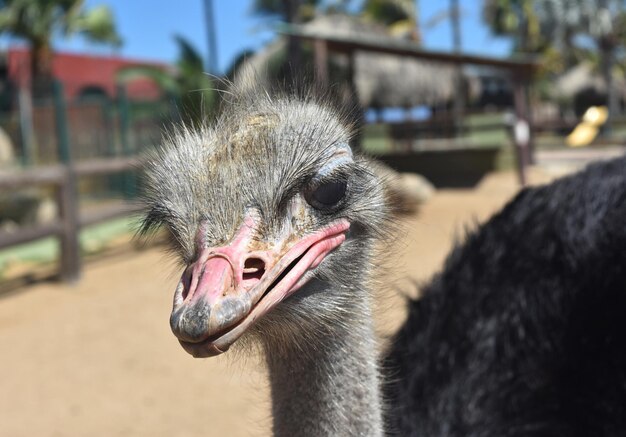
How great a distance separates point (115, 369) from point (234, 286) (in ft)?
9.63

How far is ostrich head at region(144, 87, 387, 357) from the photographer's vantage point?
105cm

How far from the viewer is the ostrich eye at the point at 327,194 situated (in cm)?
124

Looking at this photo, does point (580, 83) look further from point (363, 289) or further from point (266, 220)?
point (266, 220)

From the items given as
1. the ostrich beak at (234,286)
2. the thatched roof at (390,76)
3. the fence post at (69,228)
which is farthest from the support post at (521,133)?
the ostrich beak at (234,286)

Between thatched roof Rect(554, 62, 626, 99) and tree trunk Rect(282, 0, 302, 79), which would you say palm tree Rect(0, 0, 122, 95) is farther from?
thatched roof Rect(554, 62, 626, 99)

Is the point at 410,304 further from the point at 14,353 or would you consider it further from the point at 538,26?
the point at 538,26

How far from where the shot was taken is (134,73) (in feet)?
39.7

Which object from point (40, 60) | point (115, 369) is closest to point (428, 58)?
point (115, 369)

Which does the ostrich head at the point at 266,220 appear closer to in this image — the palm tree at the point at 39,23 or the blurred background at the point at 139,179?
the blurred background at the point at 139,179

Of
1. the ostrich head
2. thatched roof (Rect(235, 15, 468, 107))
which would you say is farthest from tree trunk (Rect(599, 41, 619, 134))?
the ostrich head

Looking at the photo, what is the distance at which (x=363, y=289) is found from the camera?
1.40m

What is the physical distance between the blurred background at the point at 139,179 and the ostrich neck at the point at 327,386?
0.50 ft

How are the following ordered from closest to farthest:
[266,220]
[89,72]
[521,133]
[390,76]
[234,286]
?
1. [234,286]
2. [266,220]
3. [521,133]
4. [390,76]
5. [89,72]

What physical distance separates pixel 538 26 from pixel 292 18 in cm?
2110
